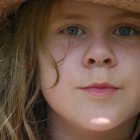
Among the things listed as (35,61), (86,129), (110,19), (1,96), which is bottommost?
(86,129)

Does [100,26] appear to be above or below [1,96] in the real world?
above

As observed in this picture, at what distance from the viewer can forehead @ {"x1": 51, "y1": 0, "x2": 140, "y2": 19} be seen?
170cm

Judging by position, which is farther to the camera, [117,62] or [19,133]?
[19,133]

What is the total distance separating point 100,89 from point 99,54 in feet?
0.38

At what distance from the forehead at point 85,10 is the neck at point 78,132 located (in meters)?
0.39

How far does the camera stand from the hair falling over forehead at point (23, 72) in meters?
1.78

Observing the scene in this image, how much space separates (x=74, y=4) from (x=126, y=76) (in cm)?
28

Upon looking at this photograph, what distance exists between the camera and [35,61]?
1.82 metres

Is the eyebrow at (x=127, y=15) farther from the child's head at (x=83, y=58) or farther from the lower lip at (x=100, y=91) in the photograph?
the lower lip at (x=100, y=91)

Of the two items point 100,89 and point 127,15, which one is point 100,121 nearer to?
point 100,89

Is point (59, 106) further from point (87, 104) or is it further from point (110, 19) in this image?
point (110, 19)

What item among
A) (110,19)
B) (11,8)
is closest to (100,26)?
(110,19)

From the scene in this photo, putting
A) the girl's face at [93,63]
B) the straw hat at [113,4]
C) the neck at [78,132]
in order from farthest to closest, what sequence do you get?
the neck at [78,132], the girl's face at [93,63], the straw hat at [113,4]

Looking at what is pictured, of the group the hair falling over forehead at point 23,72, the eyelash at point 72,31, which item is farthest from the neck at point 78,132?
the eyelash at point 72,31
